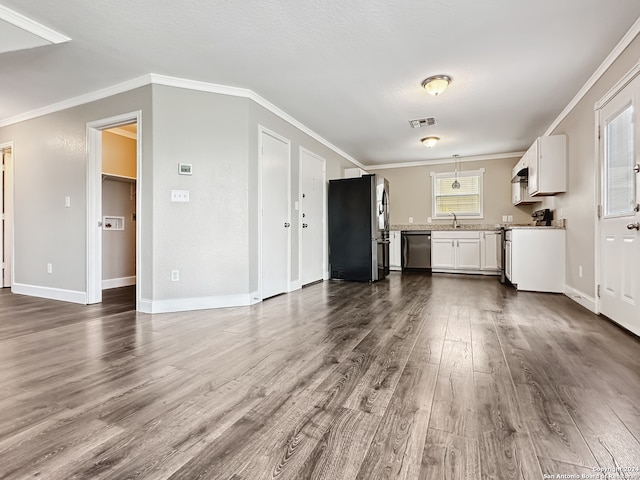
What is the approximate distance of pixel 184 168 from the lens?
334cm

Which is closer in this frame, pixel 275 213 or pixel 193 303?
pixel 193 303

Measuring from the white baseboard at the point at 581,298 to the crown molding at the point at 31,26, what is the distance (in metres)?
5.26

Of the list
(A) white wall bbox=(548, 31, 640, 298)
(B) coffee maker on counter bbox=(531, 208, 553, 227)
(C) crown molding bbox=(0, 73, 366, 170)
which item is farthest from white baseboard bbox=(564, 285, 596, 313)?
(C) crown molding bbox=(0, 73, 366, 170)

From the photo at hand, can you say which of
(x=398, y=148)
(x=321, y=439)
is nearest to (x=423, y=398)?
(x=321, y=439)

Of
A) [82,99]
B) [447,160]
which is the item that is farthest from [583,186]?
[82,99]

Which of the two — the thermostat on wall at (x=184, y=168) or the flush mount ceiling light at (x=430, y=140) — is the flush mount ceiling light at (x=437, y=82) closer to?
Answer: the flush mount ceiling light at (x=430, y=140)

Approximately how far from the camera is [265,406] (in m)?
1.45

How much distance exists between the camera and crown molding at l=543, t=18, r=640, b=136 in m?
2.45

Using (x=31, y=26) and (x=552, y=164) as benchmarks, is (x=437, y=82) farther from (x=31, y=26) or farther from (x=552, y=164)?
(x=31, y=26)

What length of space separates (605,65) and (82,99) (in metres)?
5.38

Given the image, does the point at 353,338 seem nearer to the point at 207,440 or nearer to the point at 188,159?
the point at 207,440

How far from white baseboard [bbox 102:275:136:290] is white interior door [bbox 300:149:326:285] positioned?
9.21 ft

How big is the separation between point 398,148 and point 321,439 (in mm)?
5658

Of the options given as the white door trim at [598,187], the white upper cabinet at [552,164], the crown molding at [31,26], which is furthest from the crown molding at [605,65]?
the crown molding at [31,26]
